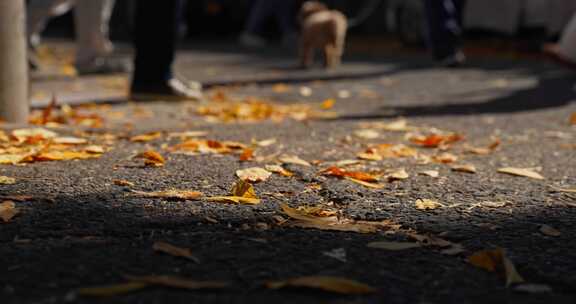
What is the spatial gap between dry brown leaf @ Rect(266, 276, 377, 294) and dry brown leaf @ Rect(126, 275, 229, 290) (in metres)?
0.10

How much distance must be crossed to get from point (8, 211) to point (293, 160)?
47.2 inches

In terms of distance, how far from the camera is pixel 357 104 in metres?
5.73

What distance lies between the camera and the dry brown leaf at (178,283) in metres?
1.84

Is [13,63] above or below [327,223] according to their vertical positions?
above

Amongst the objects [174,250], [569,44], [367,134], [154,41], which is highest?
[569,44]

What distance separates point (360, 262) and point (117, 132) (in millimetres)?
2211

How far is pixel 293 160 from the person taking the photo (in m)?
3.34

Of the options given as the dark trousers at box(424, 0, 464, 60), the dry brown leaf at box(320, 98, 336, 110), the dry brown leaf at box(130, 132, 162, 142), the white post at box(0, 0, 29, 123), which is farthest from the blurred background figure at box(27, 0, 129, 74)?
the dry brown leaf at box(130, 132, 162, 142)

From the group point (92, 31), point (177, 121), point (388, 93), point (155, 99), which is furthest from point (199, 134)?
point (92, 31)

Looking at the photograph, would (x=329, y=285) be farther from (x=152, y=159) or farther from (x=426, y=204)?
(x=152, y=159)

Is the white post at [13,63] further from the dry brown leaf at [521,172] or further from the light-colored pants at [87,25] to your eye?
the light-colored pants at [87,25]

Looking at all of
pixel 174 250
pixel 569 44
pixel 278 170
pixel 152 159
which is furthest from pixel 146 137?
pixel 569 44

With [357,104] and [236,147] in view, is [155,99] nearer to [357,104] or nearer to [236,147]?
[357,104]

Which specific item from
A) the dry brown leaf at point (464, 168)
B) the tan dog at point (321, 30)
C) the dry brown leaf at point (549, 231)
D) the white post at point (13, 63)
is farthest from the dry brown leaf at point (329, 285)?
the tan dog at point (321, 30)
